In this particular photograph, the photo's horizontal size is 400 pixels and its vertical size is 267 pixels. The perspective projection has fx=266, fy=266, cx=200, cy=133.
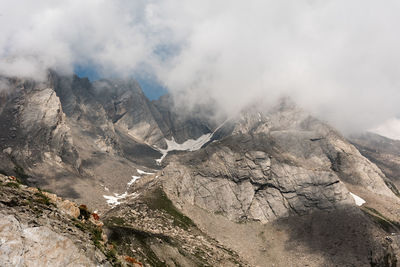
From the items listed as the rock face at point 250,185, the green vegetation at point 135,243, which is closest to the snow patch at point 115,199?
the rock face at point 250,185

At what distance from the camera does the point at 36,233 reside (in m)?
14.5

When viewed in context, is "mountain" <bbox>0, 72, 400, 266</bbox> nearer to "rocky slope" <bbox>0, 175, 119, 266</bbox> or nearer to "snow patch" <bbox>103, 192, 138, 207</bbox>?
"snow patch" <bbox>103, 192, 138, 207</bbox>

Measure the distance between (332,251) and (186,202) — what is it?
6671cm

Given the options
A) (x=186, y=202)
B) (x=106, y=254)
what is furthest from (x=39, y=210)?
(x=186, y=202)

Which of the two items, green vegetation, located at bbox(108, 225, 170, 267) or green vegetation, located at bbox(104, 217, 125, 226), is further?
green vegetation, located at bbox(104, 217, 125, 226)

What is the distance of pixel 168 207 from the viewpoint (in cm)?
11975

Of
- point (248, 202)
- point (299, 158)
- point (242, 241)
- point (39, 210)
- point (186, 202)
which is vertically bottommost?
point (39, 210)

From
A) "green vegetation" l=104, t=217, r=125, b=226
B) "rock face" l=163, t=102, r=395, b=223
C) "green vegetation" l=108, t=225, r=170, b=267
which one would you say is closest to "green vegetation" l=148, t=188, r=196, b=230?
"rock face" l=163, t=102, r=395, b=223

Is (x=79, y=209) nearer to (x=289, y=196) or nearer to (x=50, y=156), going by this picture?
(x=289, y=196)

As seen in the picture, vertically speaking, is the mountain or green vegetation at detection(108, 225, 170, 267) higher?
the mountain

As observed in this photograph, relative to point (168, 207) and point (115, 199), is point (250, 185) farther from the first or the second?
point (115, 199)

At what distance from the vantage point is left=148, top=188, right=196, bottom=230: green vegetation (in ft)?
366

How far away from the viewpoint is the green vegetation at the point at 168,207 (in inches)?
4392

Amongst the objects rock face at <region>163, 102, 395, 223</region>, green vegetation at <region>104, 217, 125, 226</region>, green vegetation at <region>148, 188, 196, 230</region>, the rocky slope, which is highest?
rock face at <region>163, 102, 395, 223</region>
